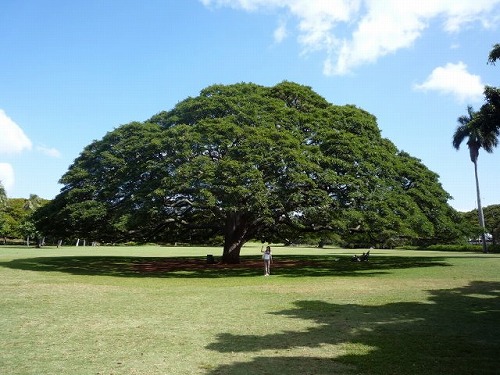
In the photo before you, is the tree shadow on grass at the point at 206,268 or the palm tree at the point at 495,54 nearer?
the palm tree at the point at 495,54

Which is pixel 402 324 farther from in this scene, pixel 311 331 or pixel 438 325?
pixel 311 331

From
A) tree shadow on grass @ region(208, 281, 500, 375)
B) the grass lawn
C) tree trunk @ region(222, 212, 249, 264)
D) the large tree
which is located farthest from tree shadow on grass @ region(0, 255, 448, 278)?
tree shadow on grass @ region(208, 281, 500, 375)

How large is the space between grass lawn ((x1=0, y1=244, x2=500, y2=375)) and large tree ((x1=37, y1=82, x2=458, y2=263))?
21.1 ft

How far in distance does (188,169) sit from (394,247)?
68050 mm

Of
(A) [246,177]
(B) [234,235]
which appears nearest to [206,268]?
(B) [234,235]

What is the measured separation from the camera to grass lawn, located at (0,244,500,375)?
6852 mm

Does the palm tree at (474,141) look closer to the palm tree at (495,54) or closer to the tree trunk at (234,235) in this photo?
the tree trunk at (234,235)

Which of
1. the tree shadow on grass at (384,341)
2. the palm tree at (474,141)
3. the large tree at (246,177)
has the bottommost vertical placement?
the tree shadow on grass at (384,341)

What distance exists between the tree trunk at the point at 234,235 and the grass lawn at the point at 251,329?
38.1 feet

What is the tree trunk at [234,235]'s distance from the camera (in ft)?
94.2

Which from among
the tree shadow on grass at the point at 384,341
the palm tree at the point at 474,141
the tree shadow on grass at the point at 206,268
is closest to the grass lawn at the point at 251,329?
the tree shadow on grass at the point at 384,341

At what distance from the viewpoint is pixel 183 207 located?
91.6 feet

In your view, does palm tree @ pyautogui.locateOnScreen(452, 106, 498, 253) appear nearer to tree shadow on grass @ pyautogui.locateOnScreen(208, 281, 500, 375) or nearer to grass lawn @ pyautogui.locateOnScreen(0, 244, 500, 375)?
grass lawn @ pyautogui.locateOnScreen(0, 244, 500, 375)

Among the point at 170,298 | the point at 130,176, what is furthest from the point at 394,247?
the point at 170,298
